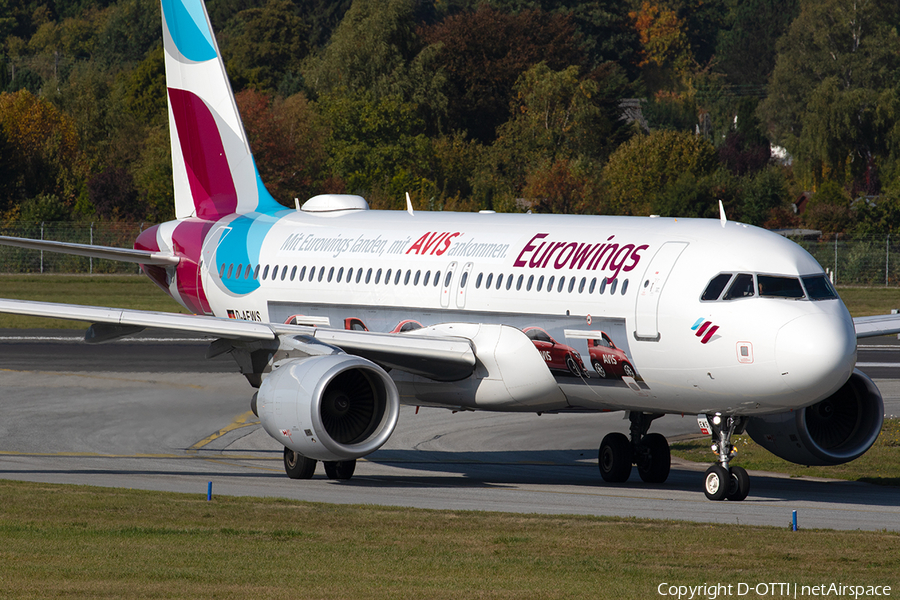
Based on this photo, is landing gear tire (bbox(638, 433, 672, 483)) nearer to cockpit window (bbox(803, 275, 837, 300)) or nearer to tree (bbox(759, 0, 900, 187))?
cockpit window (bbox(803, 275, 837, 300))

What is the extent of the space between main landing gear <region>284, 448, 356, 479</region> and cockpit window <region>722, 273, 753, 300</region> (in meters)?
7.36

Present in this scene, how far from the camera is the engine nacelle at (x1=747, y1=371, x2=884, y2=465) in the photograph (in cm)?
2281

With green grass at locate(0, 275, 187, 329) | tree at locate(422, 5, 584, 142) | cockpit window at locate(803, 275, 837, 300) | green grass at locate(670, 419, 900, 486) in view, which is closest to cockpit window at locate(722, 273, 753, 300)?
cockpit window at locate(803, 275, 837, 300)

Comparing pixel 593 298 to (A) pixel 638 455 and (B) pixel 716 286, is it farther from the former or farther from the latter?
(A) pixel 638 455

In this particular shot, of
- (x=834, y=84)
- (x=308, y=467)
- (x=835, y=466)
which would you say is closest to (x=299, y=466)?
(x=308, y=467)

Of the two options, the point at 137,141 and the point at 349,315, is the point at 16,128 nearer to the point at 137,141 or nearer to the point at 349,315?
the point at 137,141

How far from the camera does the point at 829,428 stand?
23.5m

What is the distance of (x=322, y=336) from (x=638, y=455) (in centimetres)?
614

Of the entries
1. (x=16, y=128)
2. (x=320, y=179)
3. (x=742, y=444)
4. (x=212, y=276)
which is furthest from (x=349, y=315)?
(x=16, y=128)

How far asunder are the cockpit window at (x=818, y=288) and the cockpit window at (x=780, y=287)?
0.15m

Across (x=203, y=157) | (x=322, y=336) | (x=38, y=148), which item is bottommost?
(x=38, y=148)

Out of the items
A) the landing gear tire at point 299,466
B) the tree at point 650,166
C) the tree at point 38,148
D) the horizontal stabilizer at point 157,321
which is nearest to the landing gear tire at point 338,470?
the landing gear tire at point 299,466

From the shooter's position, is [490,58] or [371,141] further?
[490,58]

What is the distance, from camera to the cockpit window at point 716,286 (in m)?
20.1
